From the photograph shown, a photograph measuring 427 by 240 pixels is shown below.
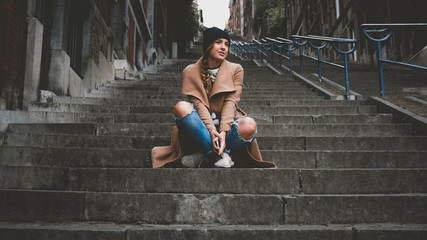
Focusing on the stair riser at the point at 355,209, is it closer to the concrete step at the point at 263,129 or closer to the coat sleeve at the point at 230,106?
the coat sleeve at the point at 230,106

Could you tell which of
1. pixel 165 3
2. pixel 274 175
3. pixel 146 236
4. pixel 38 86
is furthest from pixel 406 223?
pixel 165 3

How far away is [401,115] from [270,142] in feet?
6.18

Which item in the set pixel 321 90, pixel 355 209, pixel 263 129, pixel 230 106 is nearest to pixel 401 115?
pixel 263 129

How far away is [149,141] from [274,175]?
154 centimetres

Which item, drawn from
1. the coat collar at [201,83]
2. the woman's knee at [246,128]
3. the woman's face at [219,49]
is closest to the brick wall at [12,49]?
the coat collar at [201,83]

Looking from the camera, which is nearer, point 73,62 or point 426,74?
point 73,62

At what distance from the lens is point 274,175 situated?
2.46 m

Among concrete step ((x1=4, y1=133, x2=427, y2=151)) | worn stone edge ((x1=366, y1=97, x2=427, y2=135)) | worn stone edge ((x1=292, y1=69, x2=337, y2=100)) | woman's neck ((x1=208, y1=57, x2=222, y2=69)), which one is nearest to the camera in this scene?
woman's neck ((x1=208, y1=57, x2=222, y2=69))

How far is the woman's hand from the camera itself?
2.46m

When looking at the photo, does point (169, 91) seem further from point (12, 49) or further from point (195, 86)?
point (195, 86)

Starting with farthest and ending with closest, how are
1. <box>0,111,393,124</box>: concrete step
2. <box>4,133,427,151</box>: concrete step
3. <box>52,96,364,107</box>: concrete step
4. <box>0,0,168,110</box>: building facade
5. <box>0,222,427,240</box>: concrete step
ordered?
<box>52,96,364,107</box>: concrete step → <box>0,111,393,124</box>: concrete step → <box>0,0,168,110</box>: building facade → <box>4,133,427,151</box>: concrete step → <box>0,222,427,240</box>: concrete step

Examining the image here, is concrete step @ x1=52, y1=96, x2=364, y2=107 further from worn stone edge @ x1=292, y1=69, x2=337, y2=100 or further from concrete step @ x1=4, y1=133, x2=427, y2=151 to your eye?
concrete step @ x1=4, y1=133, x2=427, y2=151

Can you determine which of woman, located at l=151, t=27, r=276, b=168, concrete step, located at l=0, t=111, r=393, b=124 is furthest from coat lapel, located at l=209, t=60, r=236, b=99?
concrete step, located at l=0, t=111, r=393, b=124

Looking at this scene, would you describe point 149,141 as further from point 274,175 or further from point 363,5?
point 363,5
